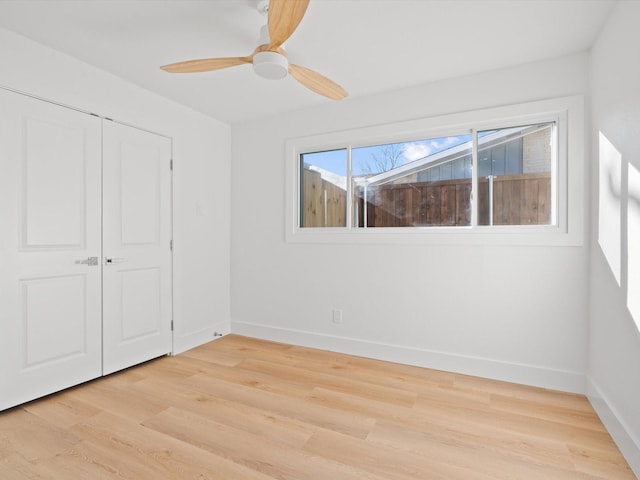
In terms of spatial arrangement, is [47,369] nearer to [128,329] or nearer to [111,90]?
[128,329]

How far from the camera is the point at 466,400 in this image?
2.22m

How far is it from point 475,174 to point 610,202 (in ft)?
3.11

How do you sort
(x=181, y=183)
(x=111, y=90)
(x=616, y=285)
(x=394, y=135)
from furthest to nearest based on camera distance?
(x=181, y=183), (x=394, y=135), (x=111, y=90), (x=616, y=285)

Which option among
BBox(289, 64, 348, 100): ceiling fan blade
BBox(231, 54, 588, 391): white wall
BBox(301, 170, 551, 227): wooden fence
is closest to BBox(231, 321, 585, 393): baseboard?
BBox(231, 54, 588, 391): white wall

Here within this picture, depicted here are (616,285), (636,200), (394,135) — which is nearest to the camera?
(636,200)

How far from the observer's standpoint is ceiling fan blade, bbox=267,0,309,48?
4.78 feet

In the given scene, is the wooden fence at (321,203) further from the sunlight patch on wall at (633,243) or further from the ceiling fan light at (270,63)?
the sunlight patch on wall at (633,243)

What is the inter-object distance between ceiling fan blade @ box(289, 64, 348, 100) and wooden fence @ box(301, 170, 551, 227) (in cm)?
109

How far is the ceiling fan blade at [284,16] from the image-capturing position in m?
1.46

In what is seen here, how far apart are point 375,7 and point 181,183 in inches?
89.7

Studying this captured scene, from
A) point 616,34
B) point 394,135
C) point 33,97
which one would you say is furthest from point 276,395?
point 616,34

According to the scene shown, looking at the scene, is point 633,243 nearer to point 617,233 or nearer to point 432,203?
point 617,233

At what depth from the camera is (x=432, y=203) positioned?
2.88m

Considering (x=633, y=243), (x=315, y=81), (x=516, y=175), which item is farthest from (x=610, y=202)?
(x=315, y=81)
